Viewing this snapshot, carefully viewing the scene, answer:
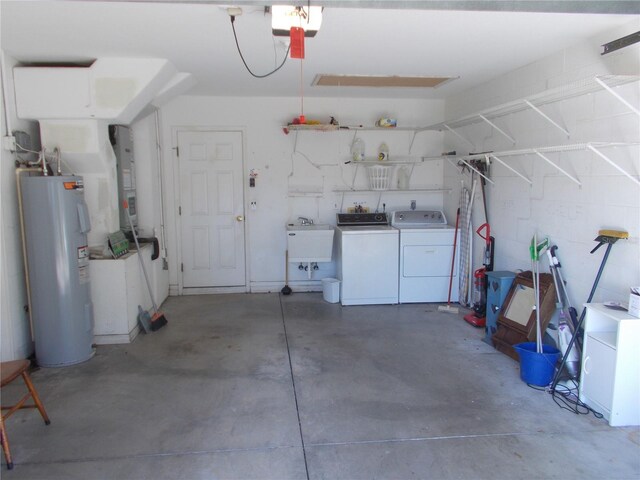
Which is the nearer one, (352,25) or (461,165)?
(352,25)

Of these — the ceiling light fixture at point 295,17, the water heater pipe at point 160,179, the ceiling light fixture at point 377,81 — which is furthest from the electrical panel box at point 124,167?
the ceiling light fixture at point 295,17

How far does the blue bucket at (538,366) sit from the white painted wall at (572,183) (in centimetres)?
54

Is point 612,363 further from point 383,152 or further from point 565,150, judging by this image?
point 383,152

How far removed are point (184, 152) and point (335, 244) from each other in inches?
86.9

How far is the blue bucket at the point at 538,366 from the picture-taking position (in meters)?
3.21

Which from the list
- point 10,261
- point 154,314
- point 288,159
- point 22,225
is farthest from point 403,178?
point 10,261

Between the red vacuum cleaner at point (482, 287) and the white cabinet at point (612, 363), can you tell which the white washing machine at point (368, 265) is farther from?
the white cabinet at point (612, 363)

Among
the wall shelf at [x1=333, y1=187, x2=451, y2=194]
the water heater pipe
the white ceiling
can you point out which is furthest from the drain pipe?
the wall shelf at [x1=333, y1=187, x2=451, y2=194]

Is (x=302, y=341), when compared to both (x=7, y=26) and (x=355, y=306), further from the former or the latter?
(x=7, y=26)

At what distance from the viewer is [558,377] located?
3.15 metres

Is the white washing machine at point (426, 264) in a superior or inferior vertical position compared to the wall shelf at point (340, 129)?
inferior

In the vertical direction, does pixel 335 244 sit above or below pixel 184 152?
below

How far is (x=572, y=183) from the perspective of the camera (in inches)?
138

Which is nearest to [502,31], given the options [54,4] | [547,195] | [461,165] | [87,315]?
[547,195]
